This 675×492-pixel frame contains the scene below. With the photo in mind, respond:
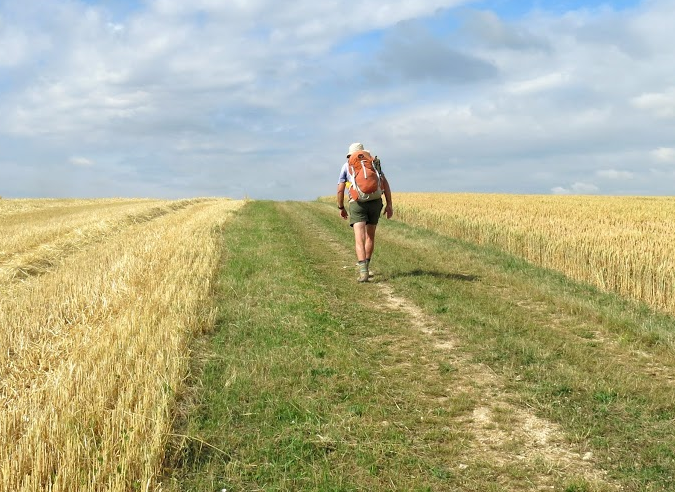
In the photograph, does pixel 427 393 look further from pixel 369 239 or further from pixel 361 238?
pixel 369 239

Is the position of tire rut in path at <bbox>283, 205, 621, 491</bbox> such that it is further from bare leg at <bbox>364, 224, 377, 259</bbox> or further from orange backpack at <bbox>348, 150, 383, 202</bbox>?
bare leg at <bbox>364, 224, 377, 259</bbox>

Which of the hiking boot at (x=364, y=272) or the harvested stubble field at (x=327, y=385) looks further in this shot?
the hiking boot at (x=364, y=272)

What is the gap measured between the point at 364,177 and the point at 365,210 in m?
0.72

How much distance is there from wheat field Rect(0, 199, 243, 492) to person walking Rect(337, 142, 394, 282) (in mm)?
3065

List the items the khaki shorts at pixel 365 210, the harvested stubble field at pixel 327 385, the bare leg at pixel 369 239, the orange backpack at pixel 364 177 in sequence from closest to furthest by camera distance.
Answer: the harvested stubble field at pixel 327 385, the orange backpack at pixel 364 177, the khaki shorts at pixel 365 210, the bare leg at pixel 369 239

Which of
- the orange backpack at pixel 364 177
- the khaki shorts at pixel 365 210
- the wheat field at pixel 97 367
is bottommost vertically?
the wheat field at pixel 97 367

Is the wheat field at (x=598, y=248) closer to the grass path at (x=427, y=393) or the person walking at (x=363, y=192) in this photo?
the grass path at (x=427, y=393)

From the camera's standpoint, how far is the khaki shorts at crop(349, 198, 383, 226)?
10797 millimetres

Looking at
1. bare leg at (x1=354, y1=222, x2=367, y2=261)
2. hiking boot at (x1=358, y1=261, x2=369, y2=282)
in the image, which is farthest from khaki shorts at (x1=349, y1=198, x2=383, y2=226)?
hiking boot at (x1=358, y1=261, x2=369, y2=282)

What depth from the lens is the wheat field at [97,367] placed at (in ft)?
12.2

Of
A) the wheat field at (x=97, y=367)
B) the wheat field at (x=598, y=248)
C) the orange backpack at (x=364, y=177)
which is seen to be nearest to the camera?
the wheat field at (x=97, y=367)

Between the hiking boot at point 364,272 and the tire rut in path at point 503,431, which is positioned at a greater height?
the hiking boot at point 364,272

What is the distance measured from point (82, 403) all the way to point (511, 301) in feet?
24.0

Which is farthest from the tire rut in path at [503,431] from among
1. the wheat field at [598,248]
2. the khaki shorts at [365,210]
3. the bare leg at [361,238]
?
the wheat field at [598,248]
